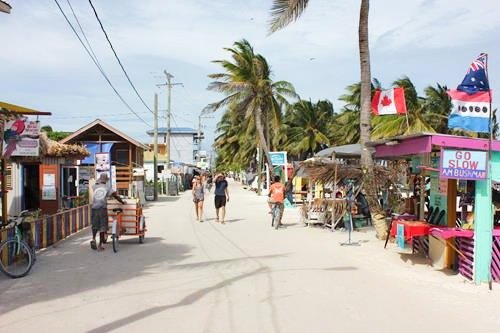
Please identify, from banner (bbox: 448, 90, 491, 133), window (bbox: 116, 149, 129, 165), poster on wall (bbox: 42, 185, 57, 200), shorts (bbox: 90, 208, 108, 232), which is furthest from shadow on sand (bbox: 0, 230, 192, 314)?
window (bbox: 116, 149, 129, 165)

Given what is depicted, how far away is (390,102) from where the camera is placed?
1233cm

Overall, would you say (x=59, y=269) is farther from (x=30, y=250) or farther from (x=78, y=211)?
(x=78, y=211)

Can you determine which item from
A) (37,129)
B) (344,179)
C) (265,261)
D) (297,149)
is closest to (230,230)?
(344,179)

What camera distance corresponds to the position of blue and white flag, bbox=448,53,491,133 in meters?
8.35

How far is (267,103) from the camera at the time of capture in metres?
35.0

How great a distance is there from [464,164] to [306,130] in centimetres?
4544

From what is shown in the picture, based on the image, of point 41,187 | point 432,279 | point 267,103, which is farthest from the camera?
point 267,103

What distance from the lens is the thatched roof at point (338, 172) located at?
52.4ft

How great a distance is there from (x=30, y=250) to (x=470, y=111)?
7434 mm

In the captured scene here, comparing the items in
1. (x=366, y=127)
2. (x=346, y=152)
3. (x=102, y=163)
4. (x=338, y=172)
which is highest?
(x=366, y=127)

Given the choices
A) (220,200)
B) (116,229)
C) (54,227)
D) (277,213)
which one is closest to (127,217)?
(116,229)

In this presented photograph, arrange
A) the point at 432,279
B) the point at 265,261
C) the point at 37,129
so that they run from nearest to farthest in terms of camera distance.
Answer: the point at 432,279 < the point at 265,261 < the point at 37,129

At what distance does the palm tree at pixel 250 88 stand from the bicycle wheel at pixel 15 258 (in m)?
24.3

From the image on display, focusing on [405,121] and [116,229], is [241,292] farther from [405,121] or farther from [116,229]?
[405,121]
